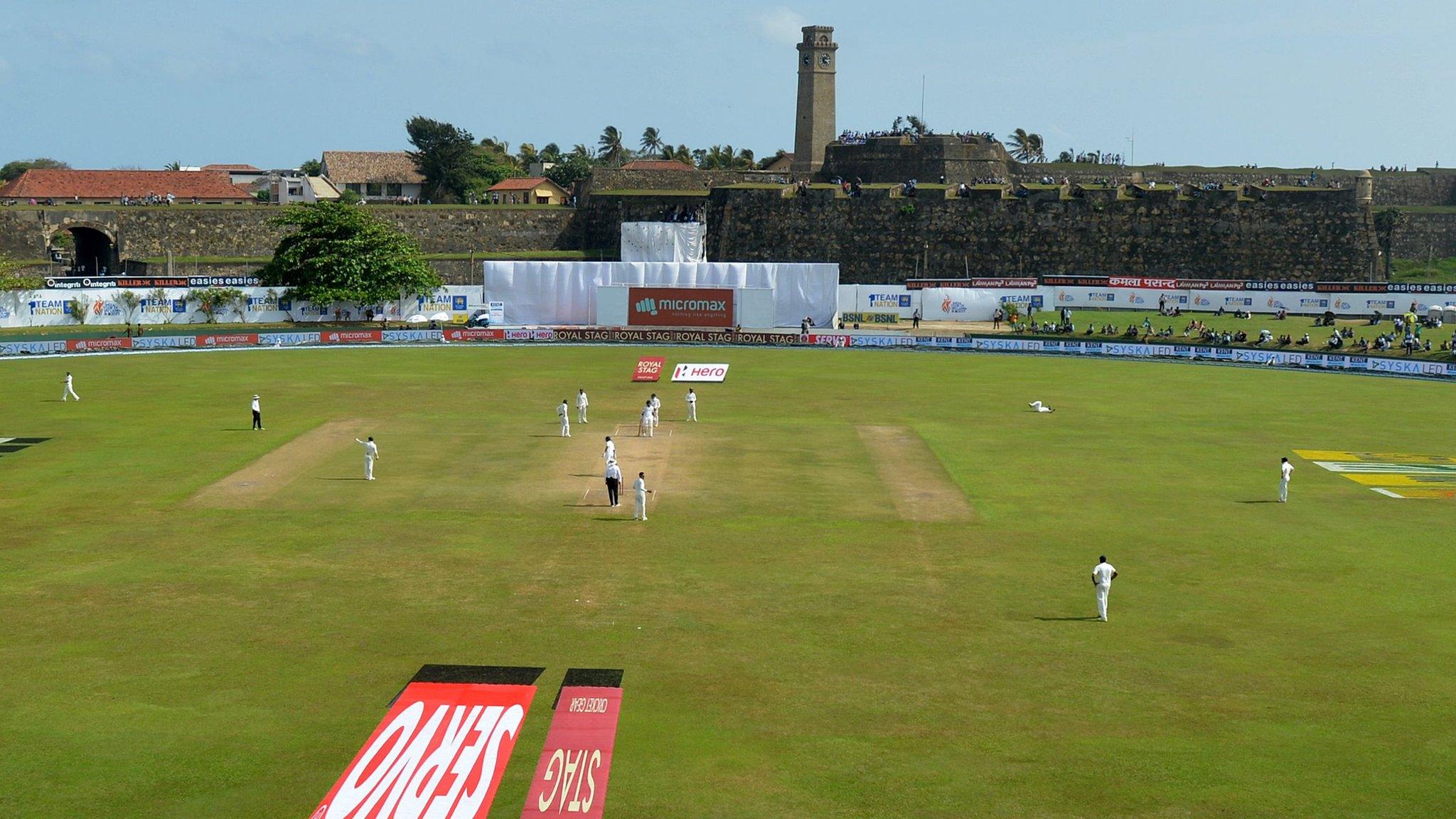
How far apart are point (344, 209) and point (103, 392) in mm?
31681

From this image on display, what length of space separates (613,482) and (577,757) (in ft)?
46.6

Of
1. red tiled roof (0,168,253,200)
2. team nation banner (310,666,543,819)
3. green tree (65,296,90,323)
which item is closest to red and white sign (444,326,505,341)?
green tree (65,296,90,323)

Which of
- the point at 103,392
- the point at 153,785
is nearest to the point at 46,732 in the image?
the point at 153,785

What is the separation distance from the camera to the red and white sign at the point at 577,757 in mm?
15297

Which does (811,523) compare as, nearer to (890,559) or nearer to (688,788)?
(890,559)

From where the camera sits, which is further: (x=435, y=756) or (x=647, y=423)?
(x=647, y=423)

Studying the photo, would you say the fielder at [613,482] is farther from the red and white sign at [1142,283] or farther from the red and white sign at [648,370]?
the red and white sign at [1142,283]

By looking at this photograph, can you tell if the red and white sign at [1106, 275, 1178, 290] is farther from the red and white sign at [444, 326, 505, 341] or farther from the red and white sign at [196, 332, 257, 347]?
the red and white sign at [196, 332, 257, 347]

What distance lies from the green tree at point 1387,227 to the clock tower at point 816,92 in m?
50.9

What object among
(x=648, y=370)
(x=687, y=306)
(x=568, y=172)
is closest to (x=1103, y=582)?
(x=648, y=370)

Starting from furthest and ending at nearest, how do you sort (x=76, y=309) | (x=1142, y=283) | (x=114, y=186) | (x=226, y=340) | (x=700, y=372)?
(x=114, y=186) < (x=1142, y=283) < (x=76, y=309) < (x=226, y=340) < (x=700, y=372)

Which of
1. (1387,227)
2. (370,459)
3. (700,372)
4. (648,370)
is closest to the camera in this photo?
(370,459)

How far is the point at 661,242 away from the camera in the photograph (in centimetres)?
8919

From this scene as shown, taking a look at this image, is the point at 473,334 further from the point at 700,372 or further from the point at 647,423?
the point at 647,423
